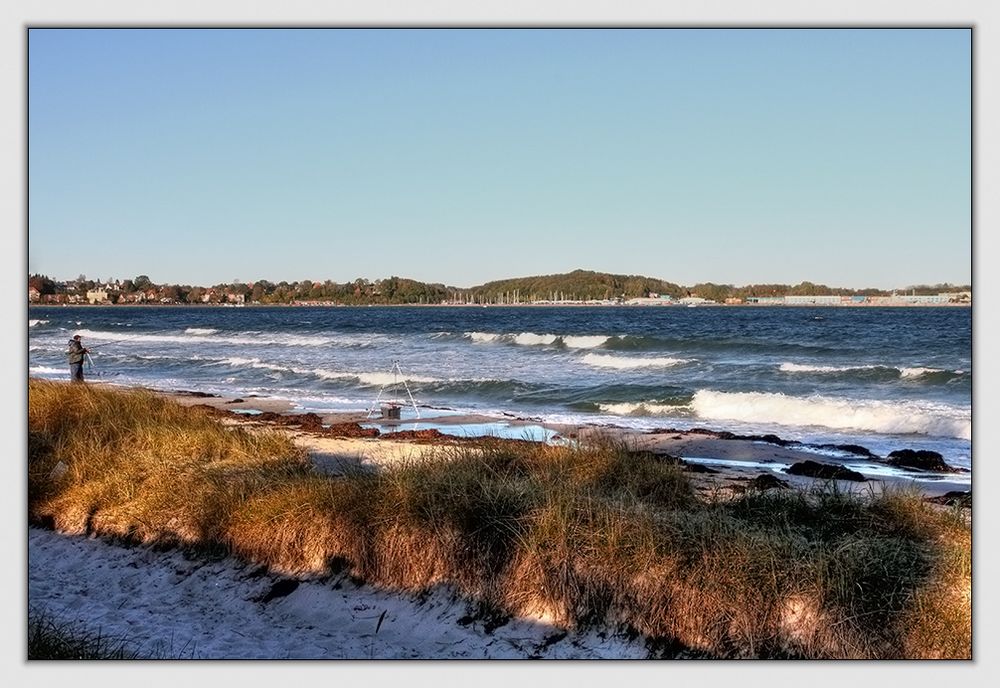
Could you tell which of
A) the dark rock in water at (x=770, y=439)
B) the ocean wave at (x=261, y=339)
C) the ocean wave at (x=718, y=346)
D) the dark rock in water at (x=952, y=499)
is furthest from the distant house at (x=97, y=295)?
the ocean wave at (x=718, y=346)

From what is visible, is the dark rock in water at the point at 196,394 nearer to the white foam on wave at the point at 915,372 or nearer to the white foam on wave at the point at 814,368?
the white foam on wave at the point at 814,368

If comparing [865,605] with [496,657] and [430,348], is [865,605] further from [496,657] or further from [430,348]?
[430,348]

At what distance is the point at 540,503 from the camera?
654 centimetres

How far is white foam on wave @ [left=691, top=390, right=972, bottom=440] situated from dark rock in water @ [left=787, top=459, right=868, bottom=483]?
197 inches

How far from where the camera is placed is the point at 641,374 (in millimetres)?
29891

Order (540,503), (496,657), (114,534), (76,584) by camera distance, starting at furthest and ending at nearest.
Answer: (114,534) → (76,584) → (540,503) → (496,657)

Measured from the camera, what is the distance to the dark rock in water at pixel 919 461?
38.4 feet

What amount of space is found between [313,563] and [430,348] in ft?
129

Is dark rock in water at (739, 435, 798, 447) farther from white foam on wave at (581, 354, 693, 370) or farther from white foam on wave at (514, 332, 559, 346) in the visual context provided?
white foam on wave at (514, 332, 559, 346)

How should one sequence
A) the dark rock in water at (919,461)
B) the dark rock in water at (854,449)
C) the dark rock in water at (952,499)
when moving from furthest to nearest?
the dark rock in water at (854,449)
the dark rock in water at (919,461)
the dark rock in water at (952,499)

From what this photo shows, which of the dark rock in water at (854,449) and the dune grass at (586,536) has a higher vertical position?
the dune grass at (586,536)

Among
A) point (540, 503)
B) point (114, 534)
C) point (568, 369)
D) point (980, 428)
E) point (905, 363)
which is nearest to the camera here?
point (980, 428)

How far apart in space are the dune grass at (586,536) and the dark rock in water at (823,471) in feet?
10.5

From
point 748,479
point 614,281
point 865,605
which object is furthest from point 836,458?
point 614,281
